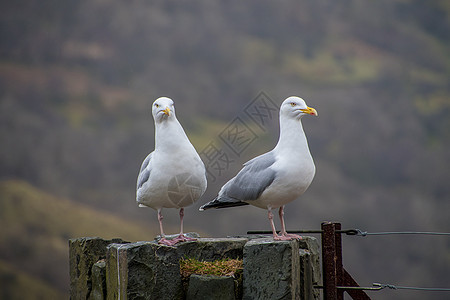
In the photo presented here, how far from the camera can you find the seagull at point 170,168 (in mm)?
4785

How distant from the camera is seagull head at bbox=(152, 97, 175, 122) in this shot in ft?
15.6

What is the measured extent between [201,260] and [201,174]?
0.78 m

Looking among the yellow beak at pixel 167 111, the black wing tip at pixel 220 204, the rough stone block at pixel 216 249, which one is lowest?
the rough stone block at pixel 216 249

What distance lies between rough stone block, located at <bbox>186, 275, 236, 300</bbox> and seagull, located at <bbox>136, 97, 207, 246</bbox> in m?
0.50

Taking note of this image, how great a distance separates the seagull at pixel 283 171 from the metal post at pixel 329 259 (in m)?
0.31

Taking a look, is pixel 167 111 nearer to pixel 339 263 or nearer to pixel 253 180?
pixel 253 180

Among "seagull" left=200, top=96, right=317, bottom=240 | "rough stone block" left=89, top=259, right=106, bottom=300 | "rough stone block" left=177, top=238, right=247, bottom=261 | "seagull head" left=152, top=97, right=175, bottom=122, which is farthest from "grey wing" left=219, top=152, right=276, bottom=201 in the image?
"rough stone block" left=89, top=259, right=106, bottom=300

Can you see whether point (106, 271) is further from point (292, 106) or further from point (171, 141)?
point (292, 106)

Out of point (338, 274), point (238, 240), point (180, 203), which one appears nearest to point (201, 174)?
point (180, 203)

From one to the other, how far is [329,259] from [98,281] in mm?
2161

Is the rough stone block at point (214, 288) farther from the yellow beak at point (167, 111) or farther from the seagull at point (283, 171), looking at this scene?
the yellow beak at point (167, 111)

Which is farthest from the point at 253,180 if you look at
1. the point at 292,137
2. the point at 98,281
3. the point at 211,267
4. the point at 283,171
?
the point at 98,281

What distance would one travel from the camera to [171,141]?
4809mm

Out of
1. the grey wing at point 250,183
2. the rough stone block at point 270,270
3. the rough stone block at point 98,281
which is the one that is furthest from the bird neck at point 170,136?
the rough stone block at point 98,281
